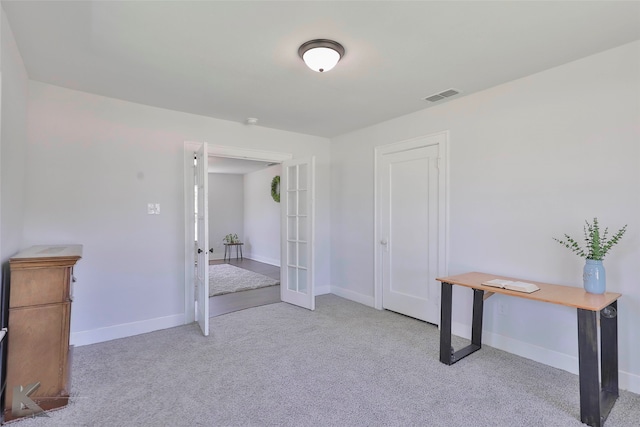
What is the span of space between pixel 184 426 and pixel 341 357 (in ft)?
4.35

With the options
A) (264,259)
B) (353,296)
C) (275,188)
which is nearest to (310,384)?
(353,296)

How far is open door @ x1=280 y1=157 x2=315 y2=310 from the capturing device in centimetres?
412

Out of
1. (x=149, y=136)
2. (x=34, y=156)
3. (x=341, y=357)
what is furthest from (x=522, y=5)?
(x=34, y=156)

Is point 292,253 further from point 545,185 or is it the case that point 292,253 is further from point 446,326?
point 545,185

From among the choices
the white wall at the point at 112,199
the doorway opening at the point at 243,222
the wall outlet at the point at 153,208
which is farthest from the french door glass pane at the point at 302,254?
the wall outlet at the point at 153,208

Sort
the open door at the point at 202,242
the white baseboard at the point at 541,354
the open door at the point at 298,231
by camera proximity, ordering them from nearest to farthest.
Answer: the white baseboard at the point at 541,354, the open door at the point at 202,242, the open door at the point at 298,231

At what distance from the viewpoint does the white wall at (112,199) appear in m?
2.91

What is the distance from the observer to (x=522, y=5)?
1795 millimetres

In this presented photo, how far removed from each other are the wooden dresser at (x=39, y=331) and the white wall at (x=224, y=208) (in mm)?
6525

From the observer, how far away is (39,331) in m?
2.04

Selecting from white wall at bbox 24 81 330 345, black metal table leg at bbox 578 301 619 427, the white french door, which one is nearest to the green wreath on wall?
white wall at bbox 24 81 330 345

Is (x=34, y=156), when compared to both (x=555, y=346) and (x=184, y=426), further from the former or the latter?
(x=555, y=346)

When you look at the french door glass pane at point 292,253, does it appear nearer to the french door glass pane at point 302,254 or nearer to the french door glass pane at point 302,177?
the french door glass pane at point 302,254

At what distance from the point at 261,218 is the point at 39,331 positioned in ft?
20.7
